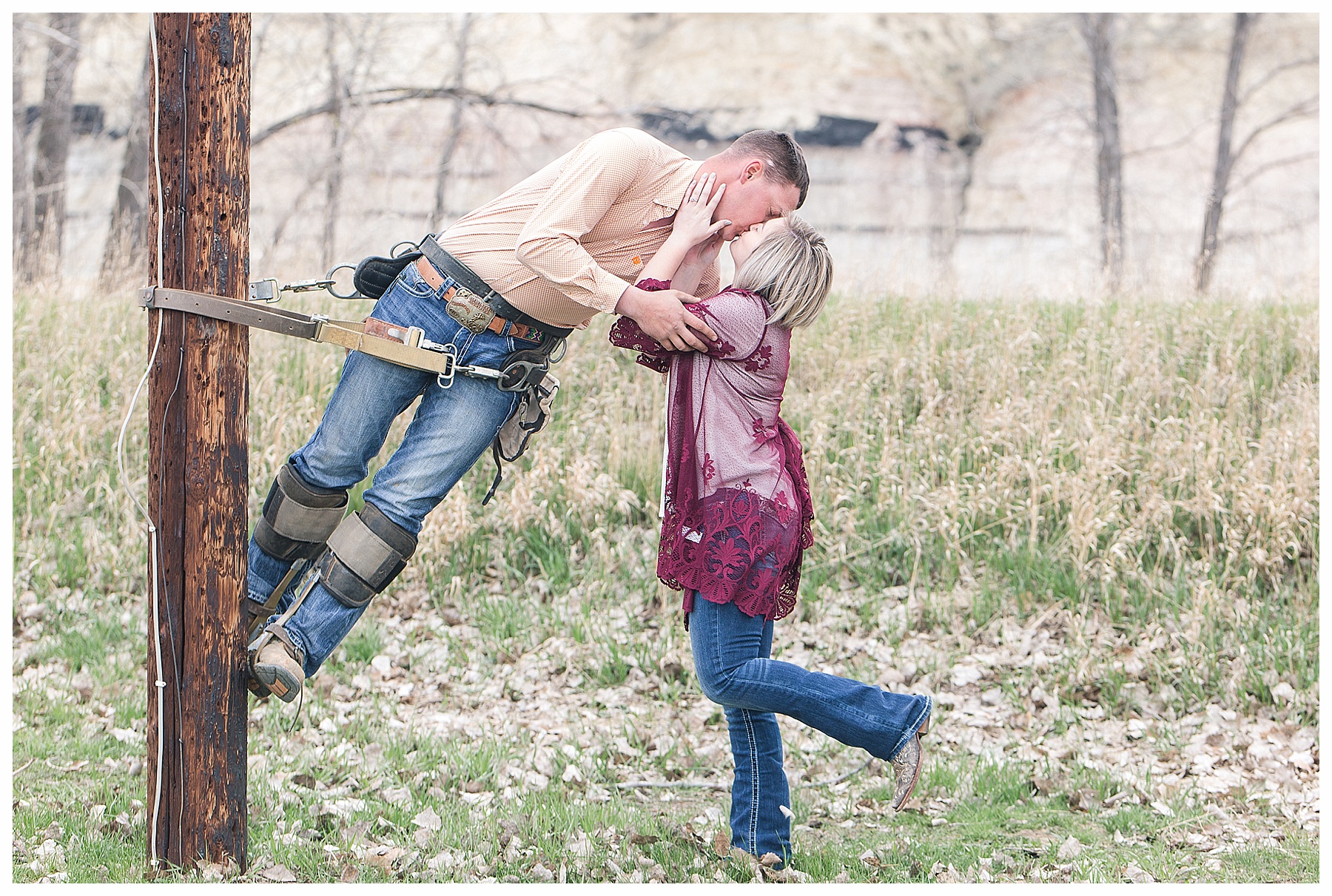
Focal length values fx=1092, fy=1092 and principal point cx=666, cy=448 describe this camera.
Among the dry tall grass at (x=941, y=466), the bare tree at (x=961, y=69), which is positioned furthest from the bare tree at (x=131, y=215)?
the bare tree at (x=961, y=69)

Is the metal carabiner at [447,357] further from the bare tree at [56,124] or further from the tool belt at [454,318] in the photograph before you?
the bare tree at [56,124]

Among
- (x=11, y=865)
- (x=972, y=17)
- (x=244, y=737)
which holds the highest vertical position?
(x=972, y=17)

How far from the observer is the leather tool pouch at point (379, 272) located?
148 inches

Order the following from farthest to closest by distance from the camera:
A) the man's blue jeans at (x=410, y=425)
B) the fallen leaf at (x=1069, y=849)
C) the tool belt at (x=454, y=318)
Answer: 1. the fallen leaf at (x=1069, y=849)
2. the man's blue jeans at (x=410, y=425)
3. the tool belt at (x=454, y=318)

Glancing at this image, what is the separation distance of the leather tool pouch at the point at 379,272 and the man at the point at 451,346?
40mm

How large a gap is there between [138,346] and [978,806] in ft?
22.9

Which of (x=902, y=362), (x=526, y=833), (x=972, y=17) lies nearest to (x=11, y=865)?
(x=526, y=833)

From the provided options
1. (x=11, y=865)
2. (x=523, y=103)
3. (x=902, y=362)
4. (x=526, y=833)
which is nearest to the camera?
(x=11, y=865)

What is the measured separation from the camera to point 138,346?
8.38 metres

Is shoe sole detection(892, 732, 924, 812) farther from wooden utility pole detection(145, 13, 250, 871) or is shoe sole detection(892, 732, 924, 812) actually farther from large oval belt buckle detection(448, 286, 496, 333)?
wooden utility pole detection(145, 13, 250, 871)

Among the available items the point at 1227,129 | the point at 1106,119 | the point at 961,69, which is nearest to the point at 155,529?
the point at 1106,119

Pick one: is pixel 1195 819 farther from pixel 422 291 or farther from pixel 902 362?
pixel 902 362

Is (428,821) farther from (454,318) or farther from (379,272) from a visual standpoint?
(379,272)

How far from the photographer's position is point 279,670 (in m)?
3.35
